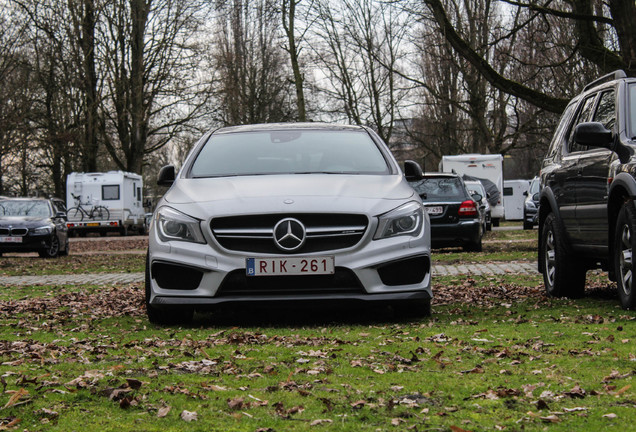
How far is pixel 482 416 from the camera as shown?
4.20 metres

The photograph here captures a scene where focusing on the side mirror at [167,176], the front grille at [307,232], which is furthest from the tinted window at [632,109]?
the side mirror at [167,176]

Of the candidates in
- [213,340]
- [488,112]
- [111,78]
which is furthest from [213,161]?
[488,112]

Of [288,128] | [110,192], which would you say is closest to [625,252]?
[288,128]

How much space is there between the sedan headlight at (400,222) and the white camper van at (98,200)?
40.8 m

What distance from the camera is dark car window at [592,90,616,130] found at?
8.44 meters

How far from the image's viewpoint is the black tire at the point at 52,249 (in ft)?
80.1

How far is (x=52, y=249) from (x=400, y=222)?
1868 centimetres

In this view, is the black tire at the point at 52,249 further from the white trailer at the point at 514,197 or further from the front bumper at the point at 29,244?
the white trailer at the point at 514,197

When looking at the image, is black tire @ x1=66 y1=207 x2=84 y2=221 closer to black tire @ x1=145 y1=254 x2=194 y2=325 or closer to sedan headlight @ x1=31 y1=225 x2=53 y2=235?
sedan headlight @ x1=31 y1=225 x2=53 y2=235

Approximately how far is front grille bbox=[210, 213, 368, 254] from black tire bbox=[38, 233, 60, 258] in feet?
59.4

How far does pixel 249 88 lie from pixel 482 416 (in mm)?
46989

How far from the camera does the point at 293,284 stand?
7.31 metres

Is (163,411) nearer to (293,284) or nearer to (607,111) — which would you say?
(293,284)

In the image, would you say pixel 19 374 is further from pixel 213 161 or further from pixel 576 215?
pixel 576 215
